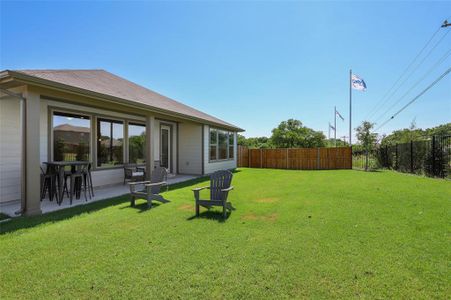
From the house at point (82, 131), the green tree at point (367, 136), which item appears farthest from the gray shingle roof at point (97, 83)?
the green tree at point (367, 136)

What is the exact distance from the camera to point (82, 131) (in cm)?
764

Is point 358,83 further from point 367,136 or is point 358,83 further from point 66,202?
point 66,202

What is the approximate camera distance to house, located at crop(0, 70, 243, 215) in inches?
185

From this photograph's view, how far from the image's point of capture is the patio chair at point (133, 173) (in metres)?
8.49

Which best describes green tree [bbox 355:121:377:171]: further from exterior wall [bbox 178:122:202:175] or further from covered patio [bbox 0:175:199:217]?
covered patio [bbox 0:175:199:217]

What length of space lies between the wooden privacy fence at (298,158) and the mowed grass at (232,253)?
11560 millimetres

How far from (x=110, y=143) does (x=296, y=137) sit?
3208 cm

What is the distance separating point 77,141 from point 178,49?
6605mm

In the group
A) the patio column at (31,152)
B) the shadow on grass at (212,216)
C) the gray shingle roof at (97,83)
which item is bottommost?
the shadow on grass at (212,216)

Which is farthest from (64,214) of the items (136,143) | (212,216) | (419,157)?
(419,157)

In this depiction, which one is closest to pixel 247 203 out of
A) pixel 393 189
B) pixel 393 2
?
pixel 393 189

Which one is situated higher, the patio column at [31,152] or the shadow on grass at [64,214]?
the patio column at [31,152]

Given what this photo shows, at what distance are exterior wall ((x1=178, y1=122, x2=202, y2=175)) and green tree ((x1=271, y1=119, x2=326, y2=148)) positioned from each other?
26.9m

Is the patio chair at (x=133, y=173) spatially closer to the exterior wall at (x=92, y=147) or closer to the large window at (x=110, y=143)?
the exterior wall at (x=92, y=147)
